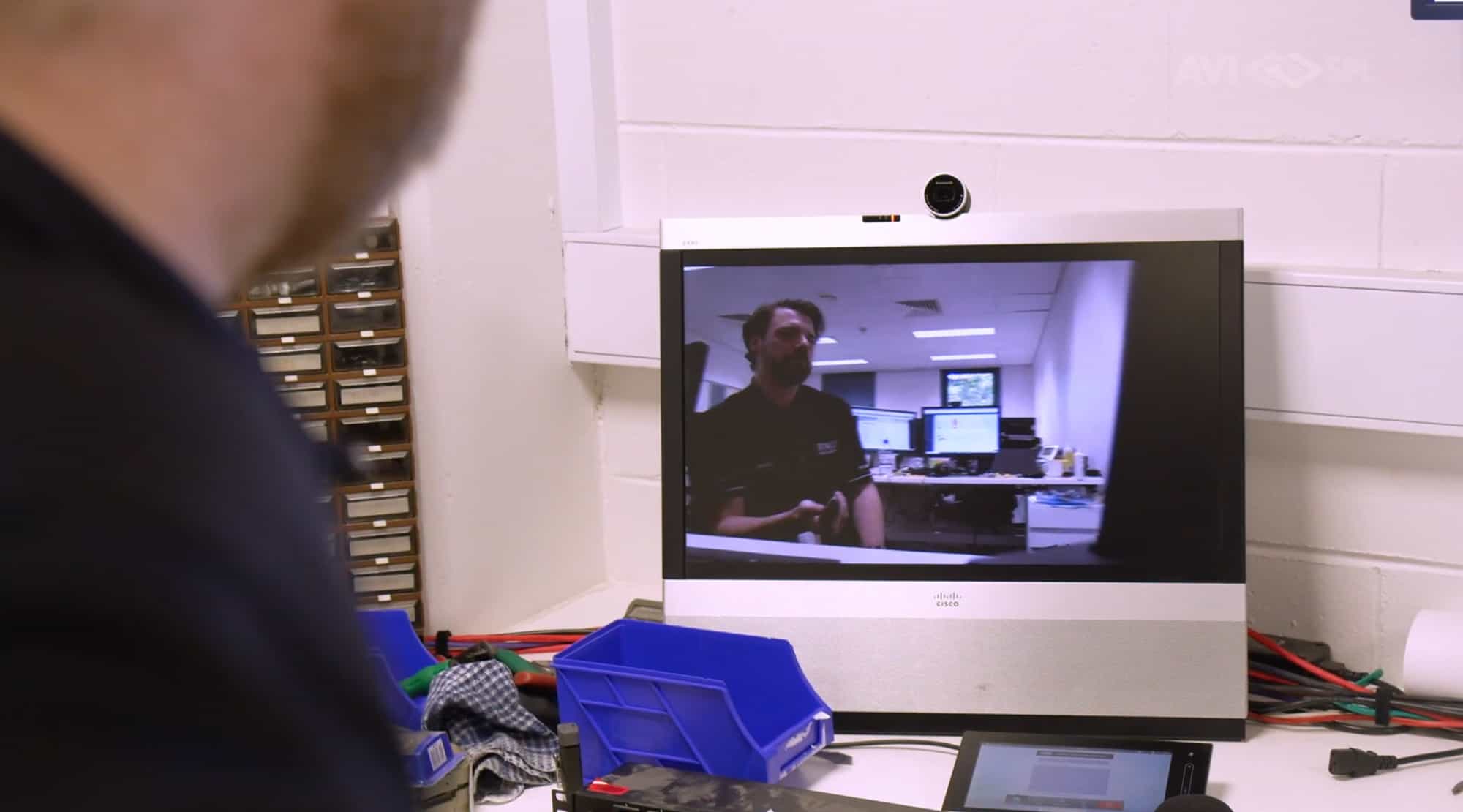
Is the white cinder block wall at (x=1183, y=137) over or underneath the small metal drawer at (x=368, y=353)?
over

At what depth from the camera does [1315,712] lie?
145 centimetres

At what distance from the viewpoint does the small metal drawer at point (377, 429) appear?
1.67m

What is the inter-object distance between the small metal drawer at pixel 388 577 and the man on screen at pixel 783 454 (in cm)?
45

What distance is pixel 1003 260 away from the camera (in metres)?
1.43

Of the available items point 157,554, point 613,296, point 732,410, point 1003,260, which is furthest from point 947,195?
point 157,554

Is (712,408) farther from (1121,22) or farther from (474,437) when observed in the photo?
(1121,22)

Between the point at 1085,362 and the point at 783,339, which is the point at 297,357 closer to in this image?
the point at 783,339

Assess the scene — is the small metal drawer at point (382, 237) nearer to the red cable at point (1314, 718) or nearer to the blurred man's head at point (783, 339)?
the blurred man's head at point (783, 339)

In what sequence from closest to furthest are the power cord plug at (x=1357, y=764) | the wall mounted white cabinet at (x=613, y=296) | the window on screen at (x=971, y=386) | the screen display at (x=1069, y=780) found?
the screen display at (x=1069, y=780) < the power cord plug at (x=1357, y=764) < the window on screen at (x=971, y=386) < the wall mounted white cabinet at (x=613, y=296)

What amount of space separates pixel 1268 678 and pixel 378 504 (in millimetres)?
1051

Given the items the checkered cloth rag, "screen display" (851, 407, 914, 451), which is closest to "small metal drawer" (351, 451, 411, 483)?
the checkered cloth rag

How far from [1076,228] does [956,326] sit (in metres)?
0.16

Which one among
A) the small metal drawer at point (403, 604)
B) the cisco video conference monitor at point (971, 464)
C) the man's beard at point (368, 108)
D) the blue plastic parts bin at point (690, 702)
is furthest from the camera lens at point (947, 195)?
the man's beard at point (368, 108)

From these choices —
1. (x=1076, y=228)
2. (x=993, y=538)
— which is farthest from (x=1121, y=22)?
(x=993, y=538)
